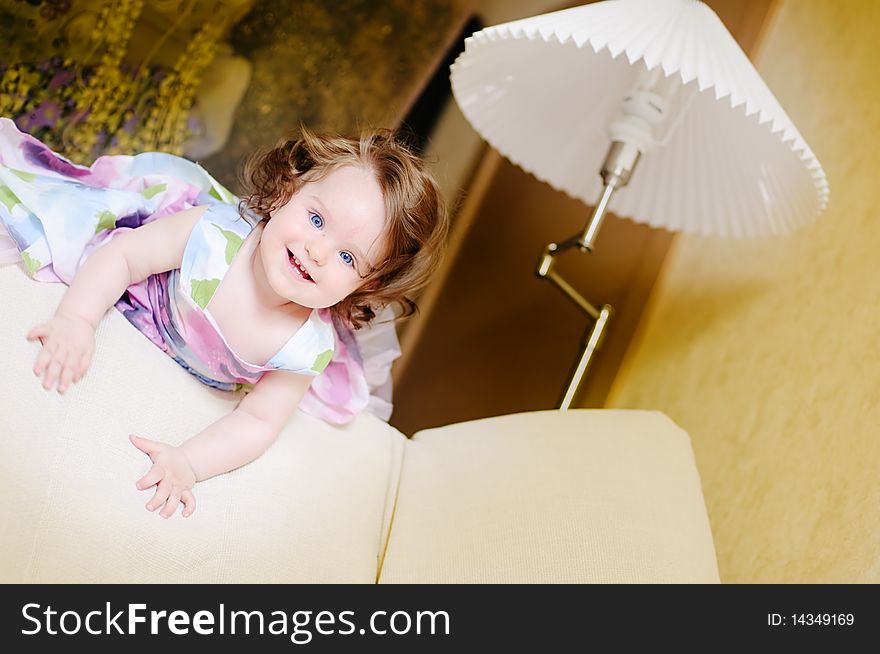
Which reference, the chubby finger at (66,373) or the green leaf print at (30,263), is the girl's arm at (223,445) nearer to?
the chubby finger at (66,373)

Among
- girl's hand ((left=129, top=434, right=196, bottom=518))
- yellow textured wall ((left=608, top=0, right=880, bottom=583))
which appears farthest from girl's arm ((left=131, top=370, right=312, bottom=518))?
yellow textured wall ((left=608, top=0, right=880, bottom=583))

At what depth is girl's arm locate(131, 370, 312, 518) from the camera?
775mm

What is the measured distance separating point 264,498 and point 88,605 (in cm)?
21

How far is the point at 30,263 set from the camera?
85 cm

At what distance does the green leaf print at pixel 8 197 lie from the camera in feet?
2.95

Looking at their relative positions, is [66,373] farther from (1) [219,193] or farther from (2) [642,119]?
(2) [642,119]

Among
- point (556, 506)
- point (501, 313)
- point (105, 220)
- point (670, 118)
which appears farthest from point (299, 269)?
point (501, 313)

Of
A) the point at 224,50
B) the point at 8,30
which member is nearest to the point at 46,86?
the point at 8,30

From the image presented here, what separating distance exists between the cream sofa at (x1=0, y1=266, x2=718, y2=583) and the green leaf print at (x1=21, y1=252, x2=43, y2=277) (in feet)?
0.04

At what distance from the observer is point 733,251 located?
1.70 meters

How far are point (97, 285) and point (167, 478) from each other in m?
0.24

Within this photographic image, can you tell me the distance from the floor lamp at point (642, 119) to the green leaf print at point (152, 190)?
0.52m

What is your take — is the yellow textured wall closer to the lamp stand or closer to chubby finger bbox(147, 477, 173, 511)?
the lamp stand

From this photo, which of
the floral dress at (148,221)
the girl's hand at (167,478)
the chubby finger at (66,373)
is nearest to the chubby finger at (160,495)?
the girl's hand at (167,478)
